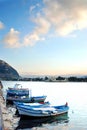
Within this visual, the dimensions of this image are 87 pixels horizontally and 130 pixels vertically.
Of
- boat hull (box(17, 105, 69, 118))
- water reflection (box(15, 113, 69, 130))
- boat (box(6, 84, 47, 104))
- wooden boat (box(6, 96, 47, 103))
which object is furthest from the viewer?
boat (box(6, 84, 47, 104))

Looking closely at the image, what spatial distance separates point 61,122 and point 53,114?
219cm

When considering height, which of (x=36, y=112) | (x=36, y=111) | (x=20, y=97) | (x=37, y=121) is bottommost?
(x=37, y=121)

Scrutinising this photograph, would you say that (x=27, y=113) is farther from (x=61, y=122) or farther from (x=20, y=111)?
(x=61, y=122)

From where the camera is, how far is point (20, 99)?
6116 cm

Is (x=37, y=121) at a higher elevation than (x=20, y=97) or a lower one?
lower

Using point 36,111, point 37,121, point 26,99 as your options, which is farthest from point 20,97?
point 37,121

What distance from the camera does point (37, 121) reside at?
38656mm

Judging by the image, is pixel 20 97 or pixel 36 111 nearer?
pixel 36 111

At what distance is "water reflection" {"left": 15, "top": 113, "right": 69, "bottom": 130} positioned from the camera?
114 ft

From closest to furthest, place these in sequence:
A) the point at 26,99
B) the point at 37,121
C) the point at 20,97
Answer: the point at 37,121, the point at 26,99, the point at 20,97

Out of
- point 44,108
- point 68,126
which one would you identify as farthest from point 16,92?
point 68,126

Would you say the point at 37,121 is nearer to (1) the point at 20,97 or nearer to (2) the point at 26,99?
(2) the point at 26,99

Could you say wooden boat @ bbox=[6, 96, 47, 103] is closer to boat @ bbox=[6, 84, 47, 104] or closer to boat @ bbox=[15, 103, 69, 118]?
boat @ bbox=[6, 84, 47, 104]

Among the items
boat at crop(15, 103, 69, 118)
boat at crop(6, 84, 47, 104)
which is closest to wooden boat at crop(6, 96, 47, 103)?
boat at crop(6, 84, 47, 104)
